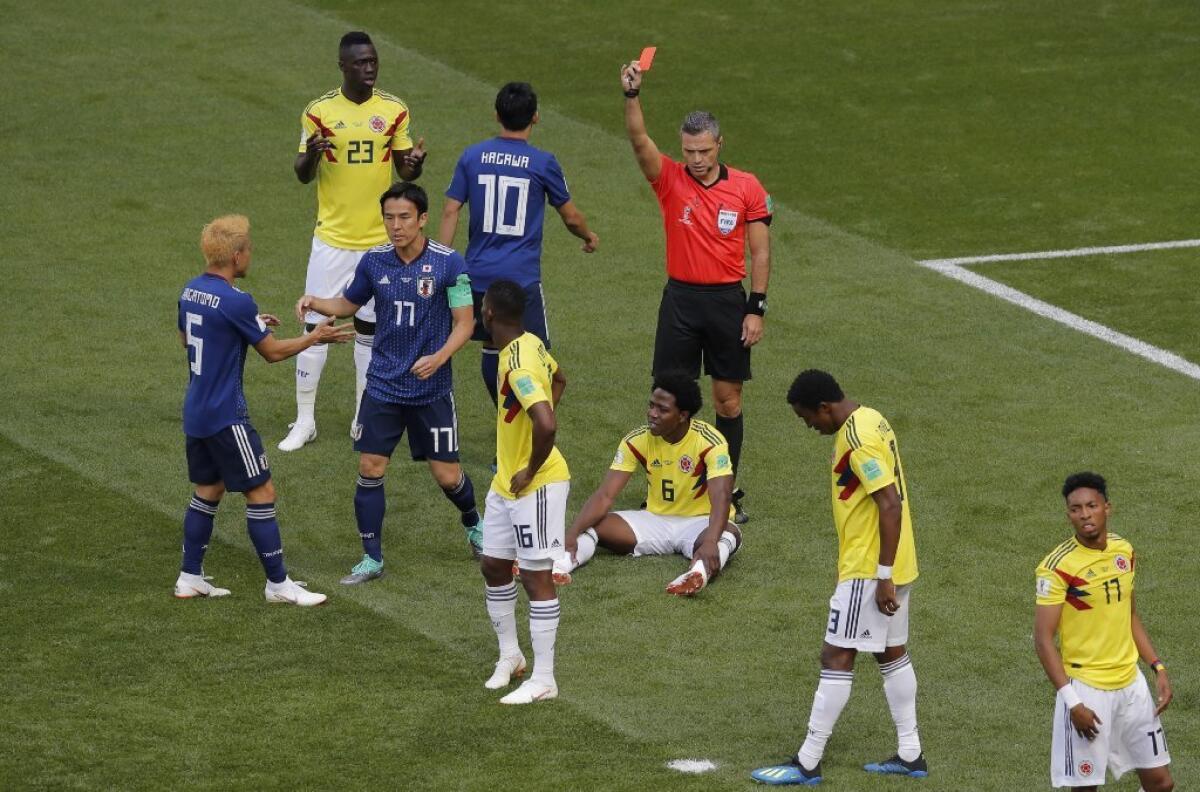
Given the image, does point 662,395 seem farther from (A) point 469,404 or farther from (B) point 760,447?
(A) point 469,404

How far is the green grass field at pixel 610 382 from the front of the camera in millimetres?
9922

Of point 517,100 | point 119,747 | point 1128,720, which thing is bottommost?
point 119,747

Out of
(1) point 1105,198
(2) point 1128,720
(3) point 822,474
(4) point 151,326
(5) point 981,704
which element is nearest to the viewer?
(2) point 1128,720

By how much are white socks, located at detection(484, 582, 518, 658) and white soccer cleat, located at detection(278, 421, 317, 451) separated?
4.18 meters

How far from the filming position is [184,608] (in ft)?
37.4

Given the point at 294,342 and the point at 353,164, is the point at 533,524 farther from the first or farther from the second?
the point at 353,164

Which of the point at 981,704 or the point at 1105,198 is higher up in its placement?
the point at 1105,198

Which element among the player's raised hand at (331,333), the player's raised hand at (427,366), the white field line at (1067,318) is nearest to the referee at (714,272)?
the player's raised hand at (427,366)

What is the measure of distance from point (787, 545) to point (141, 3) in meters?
15.4

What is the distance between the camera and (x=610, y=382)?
15578 millimetres

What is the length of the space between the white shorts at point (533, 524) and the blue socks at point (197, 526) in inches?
81.8

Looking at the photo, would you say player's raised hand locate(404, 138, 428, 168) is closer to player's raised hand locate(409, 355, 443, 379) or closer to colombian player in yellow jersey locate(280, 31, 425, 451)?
colombian player in yellow jersey locate(280, 31, 425, 451)

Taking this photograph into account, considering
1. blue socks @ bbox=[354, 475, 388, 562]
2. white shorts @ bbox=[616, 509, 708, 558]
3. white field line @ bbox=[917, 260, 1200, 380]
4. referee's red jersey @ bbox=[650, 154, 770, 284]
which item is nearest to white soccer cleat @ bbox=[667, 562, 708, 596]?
white shorts @ bbox=[616, 509, 708, 558]

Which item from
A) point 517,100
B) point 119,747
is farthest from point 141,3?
point 119,747
